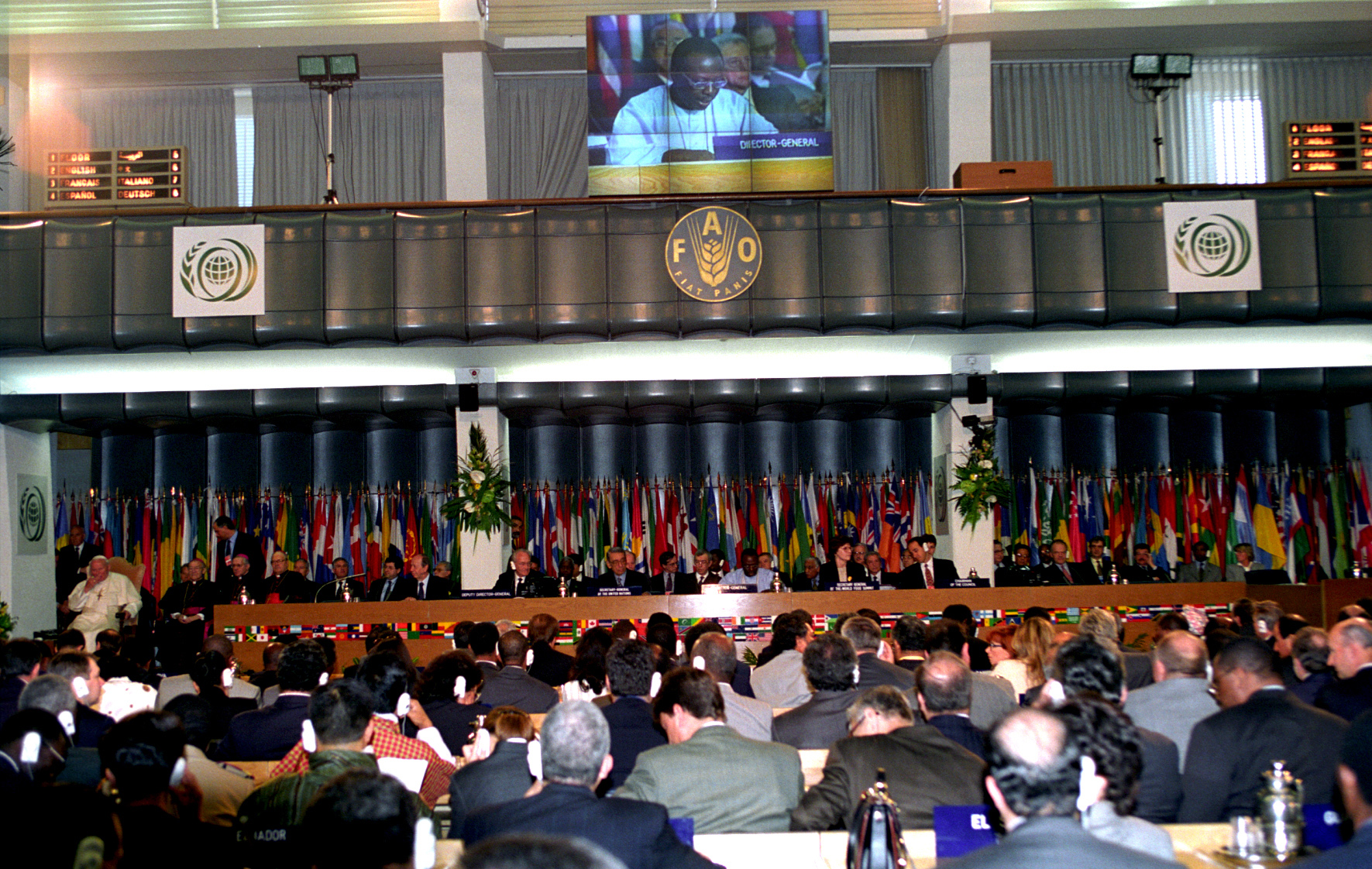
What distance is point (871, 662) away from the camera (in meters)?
6.04

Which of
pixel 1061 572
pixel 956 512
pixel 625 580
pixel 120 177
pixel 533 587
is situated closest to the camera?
pixel 533 587

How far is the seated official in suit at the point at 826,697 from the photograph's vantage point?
5.21 m

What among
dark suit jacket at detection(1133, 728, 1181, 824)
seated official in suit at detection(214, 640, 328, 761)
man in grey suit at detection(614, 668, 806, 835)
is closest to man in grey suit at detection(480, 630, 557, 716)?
seated official in suit at detection(214, 640, 328, 761)

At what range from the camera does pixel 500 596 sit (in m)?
11.3

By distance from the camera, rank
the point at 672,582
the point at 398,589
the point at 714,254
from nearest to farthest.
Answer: the point at 398,589, the point at 672,582, the point at 714,254

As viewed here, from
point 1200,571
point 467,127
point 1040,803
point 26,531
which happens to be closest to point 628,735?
point 1040,803

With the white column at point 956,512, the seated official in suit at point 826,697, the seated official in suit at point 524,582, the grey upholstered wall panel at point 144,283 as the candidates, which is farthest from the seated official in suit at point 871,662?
the grey upholstered wall panel at point 144,283

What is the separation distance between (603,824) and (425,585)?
9.47m

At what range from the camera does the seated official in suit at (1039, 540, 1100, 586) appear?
12.3 metres

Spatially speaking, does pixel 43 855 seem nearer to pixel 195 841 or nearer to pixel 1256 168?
pixel 195 841

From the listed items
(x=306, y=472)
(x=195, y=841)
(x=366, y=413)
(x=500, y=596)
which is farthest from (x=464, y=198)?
(x=195, y=841)

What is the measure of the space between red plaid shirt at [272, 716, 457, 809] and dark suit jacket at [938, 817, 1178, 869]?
2.69 metres

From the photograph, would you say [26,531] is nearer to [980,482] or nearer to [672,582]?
[672,582]

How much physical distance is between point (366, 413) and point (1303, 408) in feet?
42.4
